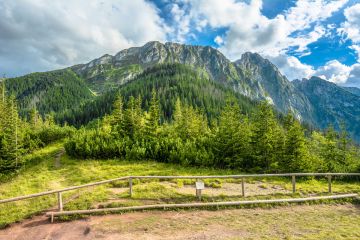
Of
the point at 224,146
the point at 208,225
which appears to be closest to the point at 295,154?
the point at 224,146

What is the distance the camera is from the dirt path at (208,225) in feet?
34.8

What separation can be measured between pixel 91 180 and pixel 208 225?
41.3 ft

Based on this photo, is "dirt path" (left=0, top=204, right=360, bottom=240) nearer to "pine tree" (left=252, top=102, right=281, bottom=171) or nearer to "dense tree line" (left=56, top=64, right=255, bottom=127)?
"pine tree" (left=252, top=102, right=281, bottom=171)

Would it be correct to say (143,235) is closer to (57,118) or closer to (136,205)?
(136,205)

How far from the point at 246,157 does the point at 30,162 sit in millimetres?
24423

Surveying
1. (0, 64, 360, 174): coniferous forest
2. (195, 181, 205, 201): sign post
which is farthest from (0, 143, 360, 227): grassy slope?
(0, 64, 360, 174): coniferous forest

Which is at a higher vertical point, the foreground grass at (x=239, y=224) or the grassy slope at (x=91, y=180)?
the grassy slope at (x=91, y=180)

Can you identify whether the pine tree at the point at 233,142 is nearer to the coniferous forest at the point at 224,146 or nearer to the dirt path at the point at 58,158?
the coniferous forest at the point at 224,146

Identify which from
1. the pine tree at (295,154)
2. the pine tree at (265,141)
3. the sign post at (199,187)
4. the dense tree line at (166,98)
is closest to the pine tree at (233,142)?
the pine tree at (265,141)

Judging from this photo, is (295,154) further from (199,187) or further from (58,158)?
(58,158)

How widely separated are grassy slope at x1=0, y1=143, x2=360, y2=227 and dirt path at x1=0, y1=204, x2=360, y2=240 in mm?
1476

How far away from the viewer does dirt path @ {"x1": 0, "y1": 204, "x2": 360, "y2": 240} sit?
1061 cm

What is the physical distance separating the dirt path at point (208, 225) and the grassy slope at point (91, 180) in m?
1.48

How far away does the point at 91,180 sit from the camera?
20609mm
